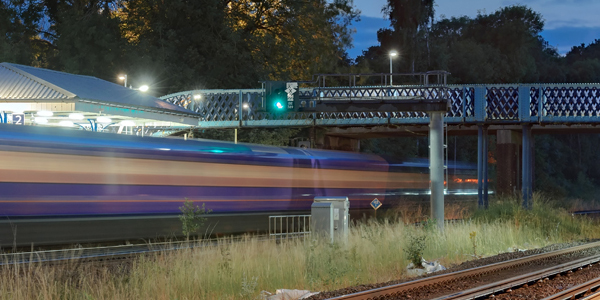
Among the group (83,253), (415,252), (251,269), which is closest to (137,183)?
(83,253)

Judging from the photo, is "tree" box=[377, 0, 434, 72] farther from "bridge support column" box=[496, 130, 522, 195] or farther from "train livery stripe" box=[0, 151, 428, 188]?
"train livery stripe" box=[0, 151, 428, 188]

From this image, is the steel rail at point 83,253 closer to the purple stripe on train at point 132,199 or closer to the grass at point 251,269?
the grass at point 251,269

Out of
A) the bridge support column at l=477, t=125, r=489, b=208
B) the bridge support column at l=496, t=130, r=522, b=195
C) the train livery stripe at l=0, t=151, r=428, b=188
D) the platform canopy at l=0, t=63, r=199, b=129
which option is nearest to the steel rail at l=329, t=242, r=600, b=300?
the train livery stripe at l=0, t=151, r=428, b=188

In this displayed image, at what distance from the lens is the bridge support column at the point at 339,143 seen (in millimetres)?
43406

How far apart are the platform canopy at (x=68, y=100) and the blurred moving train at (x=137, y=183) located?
4399mm

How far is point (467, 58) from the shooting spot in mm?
73438

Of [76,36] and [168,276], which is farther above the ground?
[76,36]

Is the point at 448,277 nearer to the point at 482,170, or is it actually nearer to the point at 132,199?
the point at 132,199

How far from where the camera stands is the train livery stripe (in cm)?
1559

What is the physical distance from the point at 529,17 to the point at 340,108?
215 ft

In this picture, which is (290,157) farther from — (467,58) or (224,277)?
(467,58)

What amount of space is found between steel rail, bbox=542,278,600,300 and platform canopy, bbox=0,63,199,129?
591 inches

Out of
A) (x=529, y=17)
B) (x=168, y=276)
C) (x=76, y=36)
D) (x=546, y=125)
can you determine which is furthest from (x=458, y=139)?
(x=168, y=276)

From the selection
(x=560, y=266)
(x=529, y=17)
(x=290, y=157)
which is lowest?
(x=560, y=266)
